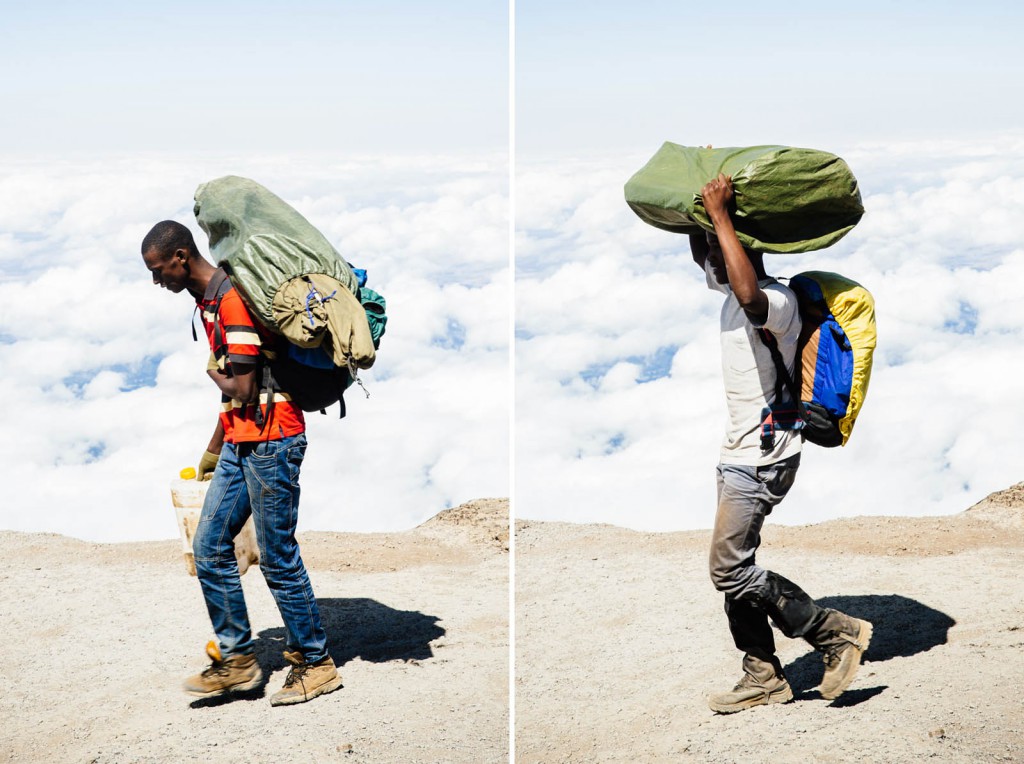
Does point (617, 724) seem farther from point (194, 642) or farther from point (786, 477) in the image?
point (194, 642)

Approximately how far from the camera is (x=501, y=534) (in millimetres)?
9938

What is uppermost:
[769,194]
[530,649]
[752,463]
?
[769,194]

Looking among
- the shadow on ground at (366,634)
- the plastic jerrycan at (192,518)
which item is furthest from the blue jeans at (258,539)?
the shadow on ground at (366,634)

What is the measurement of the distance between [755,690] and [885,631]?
4.72 ft

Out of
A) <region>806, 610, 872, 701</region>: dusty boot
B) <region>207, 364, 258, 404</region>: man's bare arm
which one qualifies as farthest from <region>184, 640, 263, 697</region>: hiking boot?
<region>806, 610, 872, 701</region>: dusty boot

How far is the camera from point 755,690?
611cm

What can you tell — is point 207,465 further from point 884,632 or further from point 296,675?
point 884,632

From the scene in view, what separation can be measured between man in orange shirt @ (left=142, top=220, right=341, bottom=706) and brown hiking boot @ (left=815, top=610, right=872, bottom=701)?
245 centimetres

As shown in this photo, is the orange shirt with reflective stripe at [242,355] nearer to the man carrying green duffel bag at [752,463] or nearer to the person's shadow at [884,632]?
the man carrying green duffel bag at [752,463]

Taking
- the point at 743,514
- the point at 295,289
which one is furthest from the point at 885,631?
the point at 295,289

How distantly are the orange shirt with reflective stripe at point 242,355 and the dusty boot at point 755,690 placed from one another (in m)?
2.41

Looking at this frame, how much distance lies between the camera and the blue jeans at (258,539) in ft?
20.2

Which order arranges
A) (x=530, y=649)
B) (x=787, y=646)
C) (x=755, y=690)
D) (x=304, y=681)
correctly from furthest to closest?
(x=530, y=649) < (x=787, y=646) < (x=304, y=681) < (x=755, y=690)

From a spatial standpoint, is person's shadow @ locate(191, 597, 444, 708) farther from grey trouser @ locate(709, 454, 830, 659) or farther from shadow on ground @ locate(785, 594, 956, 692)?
shadow on ground @ locate(785, 594, 956, 692)
